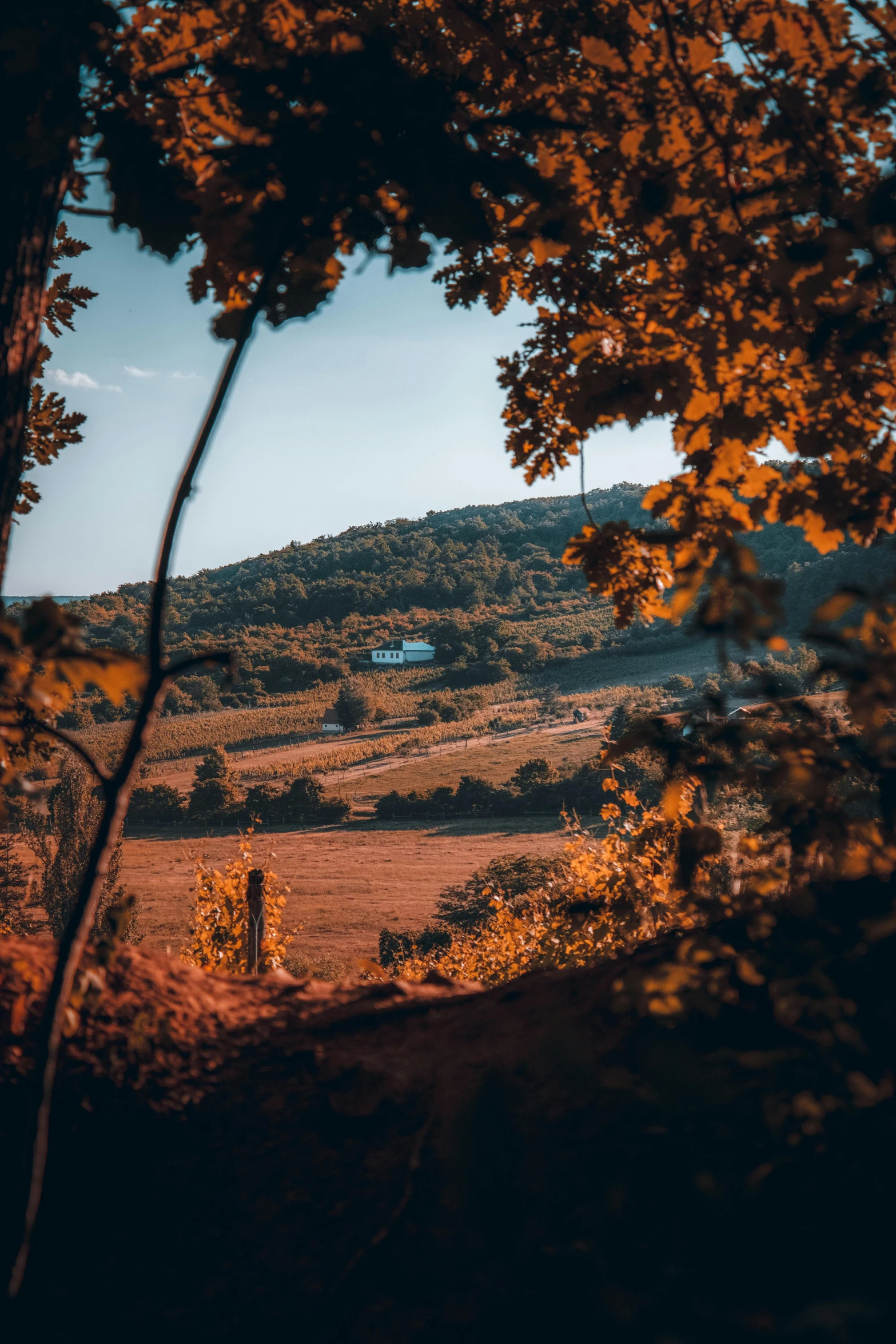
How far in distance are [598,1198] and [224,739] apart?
73926mm

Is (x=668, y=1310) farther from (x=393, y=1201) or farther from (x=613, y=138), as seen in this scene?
(x=613, y=138)

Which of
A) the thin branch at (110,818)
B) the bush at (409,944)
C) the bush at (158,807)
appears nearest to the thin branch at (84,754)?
the thin branch at (110,818)

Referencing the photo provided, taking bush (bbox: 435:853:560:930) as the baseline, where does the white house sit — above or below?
above

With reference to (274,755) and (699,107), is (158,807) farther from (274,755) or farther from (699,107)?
(699,107)

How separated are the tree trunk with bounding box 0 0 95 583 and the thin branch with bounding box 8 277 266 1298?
0.59m

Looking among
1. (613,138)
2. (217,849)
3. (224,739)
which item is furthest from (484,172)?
(224,739)

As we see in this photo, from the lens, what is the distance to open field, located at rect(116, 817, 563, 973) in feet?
102

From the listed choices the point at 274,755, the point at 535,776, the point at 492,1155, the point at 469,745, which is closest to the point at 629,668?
the point at 469,745

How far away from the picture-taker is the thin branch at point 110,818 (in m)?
1.31

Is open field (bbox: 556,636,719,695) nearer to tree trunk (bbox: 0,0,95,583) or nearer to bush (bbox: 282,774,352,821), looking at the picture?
bush (bbox: 282,774,352,821)

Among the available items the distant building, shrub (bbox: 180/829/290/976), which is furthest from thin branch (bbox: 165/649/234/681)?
the distant building

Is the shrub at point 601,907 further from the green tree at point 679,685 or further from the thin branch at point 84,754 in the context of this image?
the green tree at point 679,685

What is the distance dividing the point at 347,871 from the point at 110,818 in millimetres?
40006

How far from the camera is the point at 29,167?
155 centimetres
